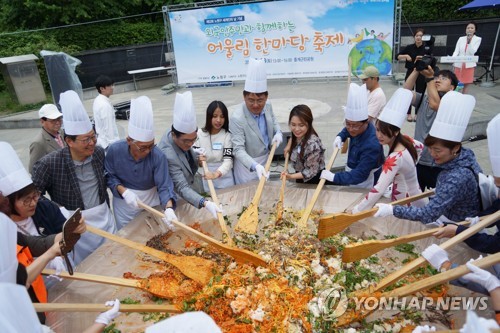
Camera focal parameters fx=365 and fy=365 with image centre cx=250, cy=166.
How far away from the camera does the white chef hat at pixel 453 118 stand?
2.40 m

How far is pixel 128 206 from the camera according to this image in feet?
10.8

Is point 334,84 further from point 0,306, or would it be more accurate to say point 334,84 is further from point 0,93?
point 0,93

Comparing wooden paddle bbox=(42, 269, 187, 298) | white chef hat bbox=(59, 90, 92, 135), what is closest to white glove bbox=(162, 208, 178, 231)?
wooden paddle bbox=(42, 269, 187, 298)

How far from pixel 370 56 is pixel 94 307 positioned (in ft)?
33.2

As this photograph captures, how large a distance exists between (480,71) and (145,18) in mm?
14547

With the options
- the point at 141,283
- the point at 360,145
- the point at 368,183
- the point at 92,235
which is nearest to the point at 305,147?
the point at 360,145

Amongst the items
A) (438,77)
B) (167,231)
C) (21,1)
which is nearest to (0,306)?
(167,231)

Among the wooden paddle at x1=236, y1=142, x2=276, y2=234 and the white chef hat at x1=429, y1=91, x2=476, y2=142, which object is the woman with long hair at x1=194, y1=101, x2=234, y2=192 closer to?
the wooden paddle at x1=236, y1=142, x2=276, y2=234

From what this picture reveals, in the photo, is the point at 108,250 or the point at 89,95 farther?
the point at 89,95

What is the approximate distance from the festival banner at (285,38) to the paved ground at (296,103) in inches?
22.2

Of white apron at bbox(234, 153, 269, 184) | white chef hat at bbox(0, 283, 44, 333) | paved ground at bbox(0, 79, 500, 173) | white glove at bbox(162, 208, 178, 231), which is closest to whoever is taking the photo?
white chef hat at bbox(0, 283, 44, 333)

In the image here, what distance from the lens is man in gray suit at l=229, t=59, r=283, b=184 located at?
3703 mm

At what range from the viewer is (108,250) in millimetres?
2857

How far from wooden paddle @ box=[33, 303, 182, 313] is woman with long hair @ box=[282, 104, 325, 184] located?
5.87 ft
